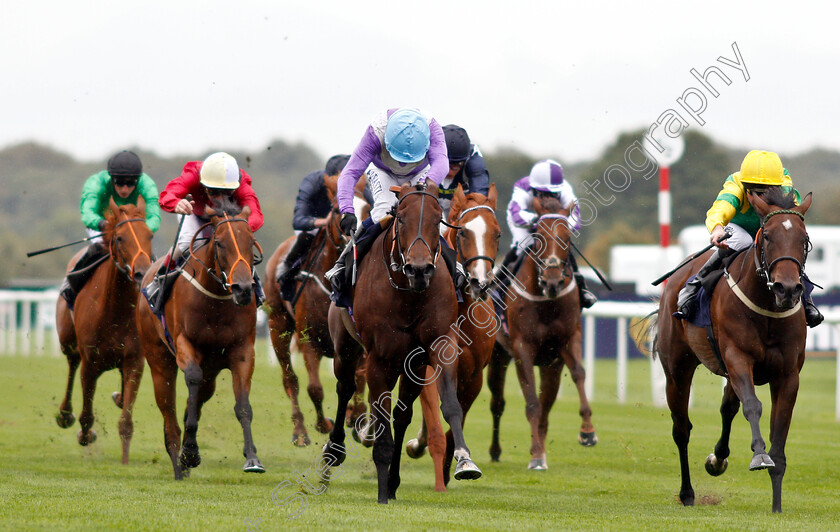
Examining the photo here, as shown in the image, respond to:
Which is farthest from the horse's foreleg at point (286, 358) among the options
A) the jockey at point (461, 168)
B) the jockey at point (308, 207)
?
the jockey at point (461, 168)

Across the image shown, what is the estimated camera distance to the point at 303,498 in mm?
6656

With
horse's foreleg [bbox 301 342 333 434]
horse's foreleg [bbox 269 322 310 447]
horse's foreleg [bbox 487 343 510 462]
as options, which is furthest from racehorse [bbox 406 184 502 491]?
horse's foreleg [bbox 269 322 310 447]

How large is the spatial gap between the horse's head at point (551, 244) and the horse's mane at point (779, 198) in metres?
2.96

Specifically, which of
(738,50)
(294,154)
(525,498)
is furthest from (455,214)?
(294,154)

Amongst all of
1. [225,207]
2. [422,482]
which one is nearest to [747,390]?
[422,482]

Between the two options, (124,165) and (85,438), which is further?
(124,165)

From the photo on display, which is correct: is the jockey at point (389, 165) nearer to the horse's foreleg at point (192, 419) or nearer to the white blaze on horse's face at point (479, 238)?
the white blaze on horse's face at point (479, 238)

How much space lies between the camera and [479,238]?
24.8ft

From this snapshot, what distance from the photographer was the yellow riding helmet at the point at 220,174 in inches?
325

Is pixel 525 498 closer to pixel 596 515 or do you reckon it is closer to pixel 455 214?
pixel 596 515

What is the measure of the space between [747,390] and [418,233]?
80.3 inches

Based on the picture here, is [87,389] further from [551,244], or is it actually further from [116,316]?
[551,244]

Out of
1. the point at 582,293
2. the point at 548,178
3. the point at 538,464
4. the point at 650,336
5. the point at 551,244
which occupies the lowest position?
the point at 538,464

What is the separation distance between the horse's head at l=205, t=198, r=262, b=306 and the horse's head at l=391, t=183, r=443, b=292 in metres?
1.35
